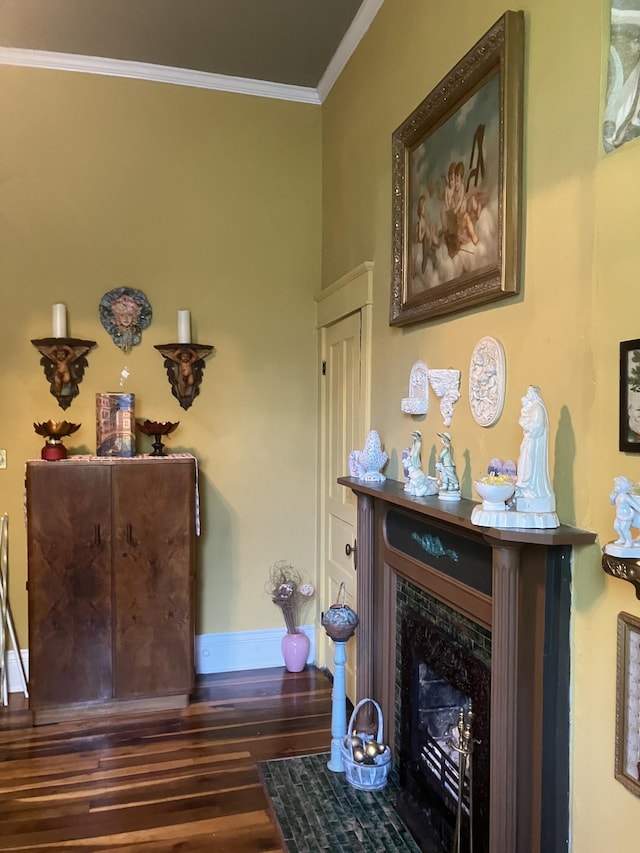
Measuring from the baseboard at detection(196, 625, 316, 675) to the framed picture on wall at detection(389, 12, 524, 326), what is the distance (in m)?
2.13

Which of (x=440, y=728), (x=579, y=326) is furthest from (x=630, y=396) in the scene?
(x=440, y=728)

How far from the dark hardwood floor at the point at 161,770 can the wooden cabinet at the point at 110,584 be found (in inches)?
5.7

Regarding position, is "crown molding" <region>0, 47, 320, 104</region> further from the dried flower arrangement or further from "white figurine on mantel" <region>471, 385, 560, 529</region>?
"white figurine on mantel" <region>471, 385, 560, 529</region>

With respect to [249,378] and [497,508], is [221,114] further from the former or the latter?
[497,508]

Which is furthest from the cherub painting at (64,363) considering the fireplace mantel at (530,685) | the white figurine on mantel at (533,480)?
the white figurine on mantel at (533,480)

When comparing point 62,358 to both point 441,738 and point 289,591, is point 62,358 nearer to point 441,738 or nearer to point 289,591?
point 289,591

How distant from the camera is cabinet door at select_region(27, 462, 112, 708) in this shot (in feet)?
9.78

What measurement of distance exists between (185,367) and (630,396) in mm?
2591

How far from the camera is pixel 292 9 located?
2.87m

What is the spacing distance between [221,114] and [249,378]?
5.00 feet

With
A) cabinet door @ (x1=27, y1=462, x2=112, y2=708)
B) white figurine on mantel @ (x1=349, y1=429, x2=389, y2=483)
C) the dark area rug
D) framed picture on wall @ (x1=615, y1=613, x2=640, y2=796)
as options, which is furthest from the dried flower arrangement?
framed picture on wall @ (x1=615, y1=613, x2=640, y2=796)

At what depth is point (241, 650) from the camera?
12.0 ft

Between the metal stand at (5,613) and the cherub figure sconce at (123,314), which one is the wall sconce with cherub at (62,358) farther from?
the metal stand at (5,613)

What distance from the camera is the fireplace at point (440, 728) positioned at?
1826 millimetres
